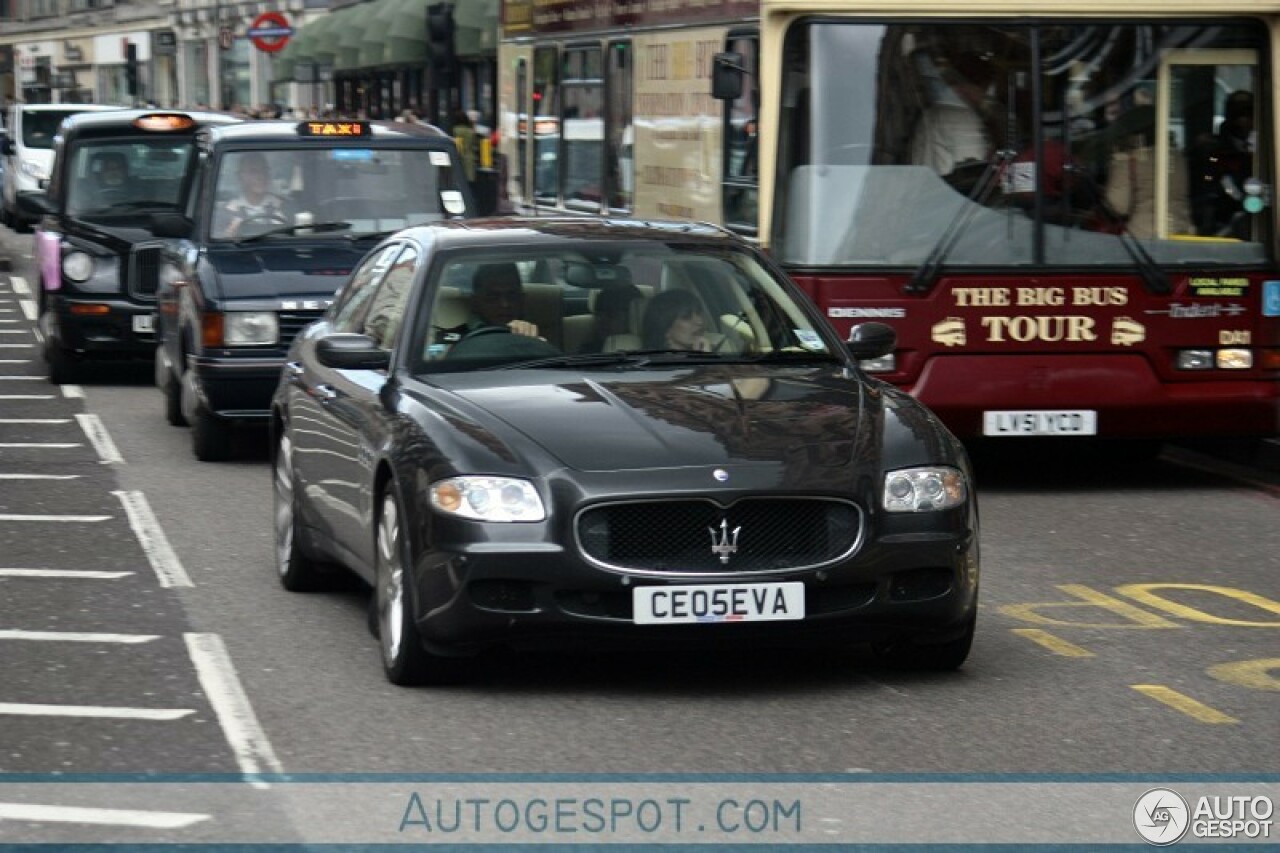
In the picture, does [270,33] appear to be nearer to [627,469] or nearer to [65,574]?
[65,574]

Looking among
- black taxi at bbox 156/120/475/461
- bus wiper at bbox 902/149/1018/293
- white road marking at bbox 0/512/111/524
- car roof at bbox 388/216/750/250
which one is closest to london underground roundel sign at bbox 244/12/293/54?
black taxi at bbox 156/120/475/461

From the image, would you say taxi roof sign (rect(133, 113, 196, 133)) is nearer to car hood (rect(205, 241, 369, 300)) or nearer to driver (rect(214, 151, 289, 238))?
driver (rect(214, 151, 289, 238))

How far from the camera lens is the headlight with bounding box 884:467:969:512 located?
7.89m

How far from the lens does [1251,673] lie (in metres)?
8.37

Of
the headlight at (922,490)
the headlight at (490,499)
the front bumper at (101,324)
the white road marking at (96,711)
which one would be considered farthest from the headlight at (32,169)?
the headlight at (922,490)

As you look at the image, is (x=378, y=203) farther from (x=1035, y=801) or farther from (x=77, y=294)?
(x=1035, y=801)

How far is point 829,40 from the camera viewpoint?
1358 cm

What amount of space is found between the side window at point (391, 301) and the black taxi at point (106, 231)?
8.94m

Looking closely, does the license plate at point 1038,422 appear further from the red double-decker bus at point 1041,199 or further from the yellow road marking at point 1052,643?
the yellow road marking at point 1052,643

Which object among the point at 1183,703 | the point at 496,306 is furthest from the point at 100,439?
the point at 1183,703

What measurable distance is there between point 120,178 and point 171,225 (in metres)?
5.60

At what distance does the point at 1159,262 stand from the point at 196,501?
4.97 m

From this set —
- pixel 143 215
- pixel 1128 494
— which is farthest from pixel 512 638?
pixel 143 215

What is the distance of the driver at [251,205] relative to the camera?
51.1ft
